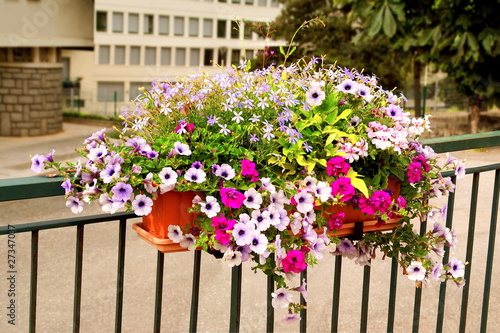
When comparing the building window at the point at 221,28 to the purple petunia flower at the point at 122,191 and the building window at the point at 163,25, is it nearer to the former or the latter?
the building window at the point at 163,25

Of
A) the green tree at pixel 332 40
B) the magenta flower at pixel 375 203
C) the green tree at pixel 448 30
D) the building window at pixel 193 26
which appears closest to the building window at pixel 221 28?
the building window at pixel 193 26

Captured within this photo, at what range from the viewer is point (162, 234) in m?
1.96

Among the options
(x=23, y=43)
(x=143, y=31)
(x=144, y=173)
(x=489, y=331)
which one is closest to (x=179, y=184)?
(x=144, y=173)

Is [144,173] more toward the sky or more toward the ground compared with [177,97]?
more toward the ground

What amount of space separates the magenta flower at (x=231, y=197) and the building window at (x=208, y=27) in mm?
53789

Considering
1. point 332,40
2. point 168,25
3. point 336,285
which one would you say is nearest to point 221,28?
point 168,25

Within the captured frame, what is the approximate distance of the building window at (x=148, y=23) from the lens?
170 ft

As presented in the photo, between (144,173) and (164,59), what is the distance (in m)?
52.4

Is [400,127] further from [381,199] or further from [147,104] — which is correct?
[147,104]

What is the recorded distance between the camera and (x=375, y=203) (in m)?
2.12

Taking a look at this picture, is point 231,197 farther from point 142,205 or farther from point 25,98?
point 25,98

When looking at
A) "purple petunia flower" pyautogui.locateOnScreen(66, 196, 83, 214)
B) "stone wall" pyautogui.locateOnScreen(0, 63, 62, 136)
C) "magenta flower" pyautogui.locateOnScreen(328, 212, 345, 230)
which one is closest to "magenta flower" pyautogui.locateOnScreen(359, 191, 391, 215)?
"magenta flower" pyautogui.locateOnScreen(328, 212, 345, 230)

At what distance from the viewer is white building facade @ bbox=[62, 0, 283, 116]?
5050 centimetres

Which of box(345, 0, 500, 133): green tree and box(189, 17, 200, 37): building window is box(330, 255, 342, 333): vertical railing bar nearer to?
box(345, 0, 500, 133): green tree
